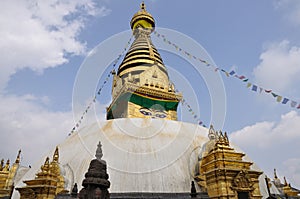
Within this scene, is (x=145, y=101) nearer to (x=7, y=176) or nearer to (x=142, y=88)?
(x=142, y=88)

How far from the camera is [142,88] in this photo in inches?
1039

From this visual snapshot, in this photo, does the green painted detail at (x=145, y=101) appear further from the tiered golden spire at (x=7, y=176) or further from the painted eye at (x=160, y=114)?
the tiered golden spire at (x=7, y=176)

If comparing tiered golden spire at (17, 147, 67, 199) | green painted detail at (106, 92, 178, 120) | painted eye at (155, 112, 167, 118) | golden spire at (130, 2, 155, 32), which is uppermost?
golden spire at (130, 2, 155, 32)

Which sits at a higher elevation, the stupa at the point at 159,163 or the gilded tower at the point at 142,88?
the gilded tower at the point at 142,88

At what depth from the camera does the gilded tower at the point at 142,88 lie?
2602 cm

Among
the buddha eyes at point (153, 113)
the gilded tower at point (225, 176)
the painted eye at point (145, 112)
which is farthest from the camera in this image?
the buddha eyes at point (153, 113)

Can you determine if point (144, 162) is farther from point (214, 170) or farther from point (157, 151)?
point (214, 170)

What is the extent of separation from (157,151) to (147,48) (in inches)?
803

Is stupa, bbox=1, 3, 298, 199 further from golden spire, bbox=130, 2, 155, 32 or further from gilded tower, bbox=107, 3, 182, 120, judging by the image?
golden spire, bbox=130, 2, 155, 32

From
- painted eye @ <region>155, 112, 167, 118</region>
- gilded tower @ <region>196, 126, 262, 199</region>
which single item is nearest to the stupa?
gilded tower @ <region>196, 126, 262, 199</region>

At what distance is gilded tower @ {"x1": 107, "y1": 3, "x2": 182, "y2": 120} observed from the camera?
2602 cm

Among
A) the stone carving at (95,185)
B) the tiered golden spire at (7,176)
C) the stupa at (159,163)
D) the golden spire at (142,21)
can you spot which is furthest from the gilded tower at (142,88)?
the stone carving at (95,185)

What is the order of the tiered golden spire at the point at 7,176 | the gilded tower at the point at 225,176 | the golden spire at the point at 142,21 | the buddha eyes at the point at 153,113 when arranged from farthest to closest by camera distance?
the golden spire at the point at 142,21
the buddha eyes at the point at 153,113
the tiered golden spire at the point at 7,176
the gilded tower at the point at 225,176

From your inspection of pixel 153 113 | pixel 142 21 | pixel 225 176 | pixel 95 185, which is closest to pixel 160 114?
pixel 153 113
